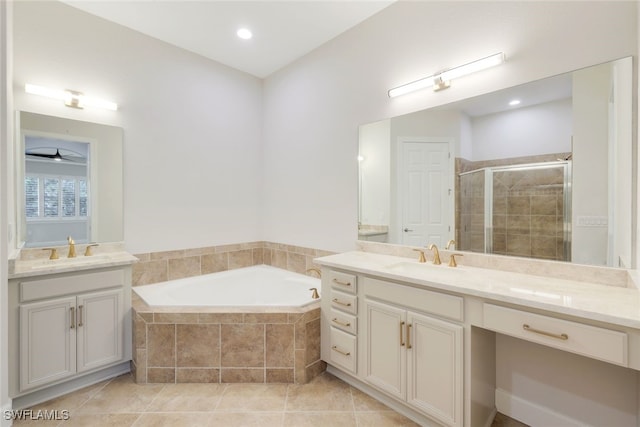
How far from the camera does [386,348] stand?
73.0 inches

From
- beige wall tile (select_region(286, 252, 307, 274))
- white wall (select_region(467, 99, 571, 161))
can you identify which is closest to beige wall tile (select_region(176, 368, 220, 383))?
beige wall tile (select_region(286, 252, 307, 274))

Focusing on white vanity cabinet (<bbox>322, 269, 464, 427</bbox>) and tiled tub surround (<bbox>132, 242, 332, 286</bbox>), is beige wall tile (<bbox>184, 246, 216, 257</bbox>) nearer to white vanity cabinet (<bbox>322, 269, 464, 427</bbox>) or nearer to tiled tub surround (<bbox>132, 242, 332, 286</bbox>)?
tiled tub surround (<bbox>132, 242, 332, 286</bbox>)

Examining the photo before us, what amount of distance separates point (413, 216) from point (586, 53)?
52.2 inches

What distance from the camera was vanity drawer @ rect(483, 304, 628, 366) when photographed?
112 cm

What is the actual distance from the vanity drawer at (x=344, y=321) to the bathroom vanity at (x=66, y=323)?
160 centimetres

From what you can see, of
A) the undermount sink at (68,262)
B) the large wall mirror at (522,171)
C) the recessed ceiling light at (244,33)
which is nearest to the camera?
the large wall mirror at (522,171)

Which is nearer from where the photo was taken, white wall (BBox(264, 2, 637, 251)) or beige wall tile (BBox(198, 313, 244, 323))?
white wall (BBox(264, 2, 637, 251))

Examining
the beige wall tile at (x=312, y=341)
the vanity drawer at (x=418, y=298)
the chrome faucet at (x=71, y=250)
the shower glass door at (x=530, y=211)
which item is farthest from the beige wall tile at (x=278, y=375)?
the chrome faucet at (x=71, y=250)

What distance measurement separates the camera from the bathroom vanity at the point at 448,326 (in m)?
1.19

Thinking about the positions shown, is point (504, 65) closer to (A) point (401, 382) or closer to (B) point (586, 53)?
(B) point (586, 53)

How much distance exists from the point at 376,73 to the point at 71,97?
2454 mm

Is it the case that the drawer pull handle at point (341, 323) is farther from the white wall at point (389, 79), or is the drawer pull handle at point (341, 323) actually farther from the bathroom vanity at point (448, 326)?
the white wall at point (389, 79)

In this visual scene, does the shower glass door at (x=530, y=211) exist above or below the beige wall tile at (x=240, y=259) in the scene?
above

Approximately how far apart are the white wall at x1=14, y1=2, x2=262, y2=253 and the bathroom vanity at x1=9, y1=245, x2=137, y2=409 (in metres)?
0.56
